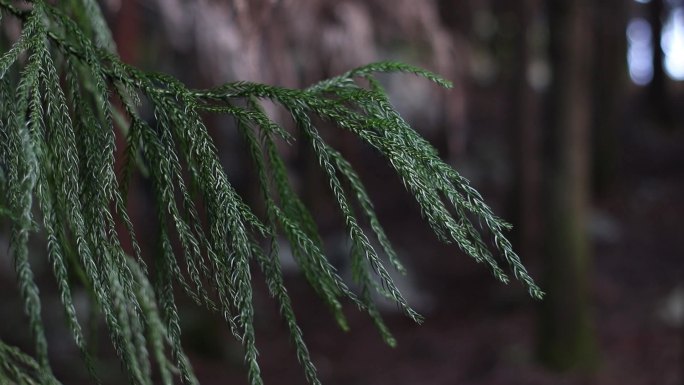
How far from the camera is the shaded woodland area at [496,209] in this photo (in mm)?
4703

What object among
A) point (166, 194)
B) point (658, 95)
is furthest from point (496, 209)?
point (166, 194)

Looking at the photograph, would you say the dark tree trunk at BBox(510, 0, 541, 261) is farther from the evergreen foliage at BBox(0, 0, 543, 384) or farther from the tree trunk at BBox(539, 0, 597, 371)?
the evergreen foliage at BBox(0, 0, 543, 384)

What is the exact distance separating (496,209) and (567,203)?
279 inches

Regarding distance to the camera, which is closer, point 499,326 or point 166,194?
point 166,194

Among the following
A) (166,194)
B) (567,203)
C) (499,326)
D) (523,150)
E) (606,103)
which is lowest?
(166,194)

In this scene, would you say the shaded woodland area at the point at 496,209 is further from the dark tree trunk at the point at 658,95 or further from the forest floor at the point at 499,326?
the dark tree trunk at the point at 658,95

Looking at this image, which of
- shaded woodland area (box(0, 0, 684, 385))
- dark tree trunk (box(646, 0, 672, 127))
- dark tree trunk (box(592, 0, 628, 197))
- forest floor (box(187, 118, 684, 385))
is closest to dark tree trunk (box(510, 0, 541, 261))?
shaded woodland area (box(0, 0, 684, 385))

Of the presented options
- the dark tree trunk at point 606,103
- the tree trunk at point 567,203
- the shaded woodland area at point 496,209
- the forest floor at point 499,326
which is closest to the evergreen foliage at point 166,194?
the shaded woodland area at point 496,209

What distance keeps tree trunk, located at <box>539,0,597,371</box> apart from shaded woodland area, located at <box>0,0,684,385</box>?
0.06 feet

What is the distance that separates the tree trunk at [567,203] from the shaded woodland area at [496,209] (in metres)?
0.02

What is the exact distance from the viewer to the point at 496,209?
15.0 m

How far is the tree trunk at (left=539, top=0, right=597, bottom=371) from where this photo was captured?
788 cm

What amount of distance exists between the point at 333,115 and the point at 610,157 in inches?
563

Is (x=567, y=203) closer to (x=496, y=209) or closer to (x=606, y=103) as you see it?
(x=496, y=209)
